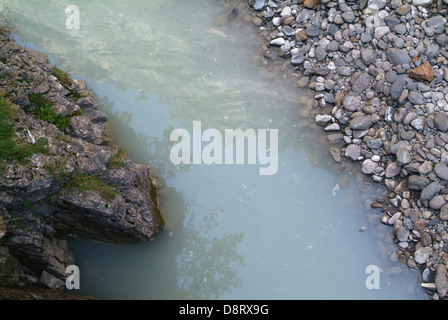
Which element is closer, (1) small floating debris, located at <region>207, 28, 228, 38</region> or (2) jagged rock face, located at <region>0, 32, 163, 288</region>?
(2) jagged rock face, located at <region>0, 32, 163, 288</region>

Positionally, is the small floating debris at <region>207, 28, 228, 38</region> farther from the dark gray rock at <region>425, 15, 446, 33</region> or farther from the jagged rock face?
the dark gray rock at <region>425, 15, 446, 33</region>

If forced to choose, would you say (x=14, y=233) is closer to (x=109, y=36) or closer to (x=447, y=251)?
(x=109, y=36)

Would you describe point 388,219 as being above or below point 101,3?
below

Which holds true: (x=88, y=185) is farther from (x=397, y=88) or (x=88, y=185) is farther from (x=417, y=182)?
(x=397, y=88)

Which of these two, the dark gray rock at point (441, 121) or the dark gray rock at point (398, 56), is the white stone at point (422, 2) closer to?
the dark gray rock at point (398, 56)

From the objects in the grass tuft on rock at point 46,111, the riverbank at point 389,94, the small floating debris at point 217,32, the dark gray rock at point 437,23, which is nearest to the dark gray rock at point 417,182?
the riverbank at point 389,94

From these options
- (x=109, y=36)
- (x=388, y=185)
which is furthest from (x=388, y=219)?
(x=109, y=36)

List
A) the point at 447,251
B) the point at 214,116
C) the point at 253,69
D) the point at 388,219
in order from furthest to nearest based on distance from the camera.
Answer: the point at 253,69 → the point at 214,116 → the point at 388,219 → the point at 447,251

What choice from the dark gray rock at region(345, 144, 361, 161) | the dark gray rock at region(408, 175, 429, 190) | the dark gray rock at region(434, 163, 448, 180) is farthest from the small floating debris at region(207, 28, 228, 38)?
the dark gray rock at region(434, 163, 448, 180)
